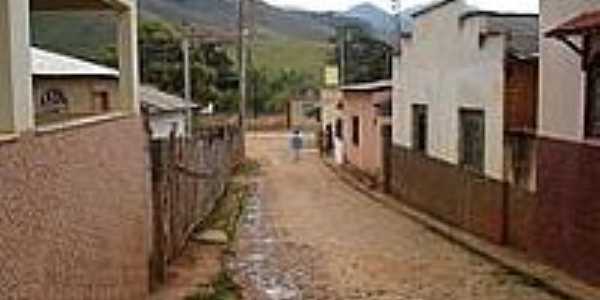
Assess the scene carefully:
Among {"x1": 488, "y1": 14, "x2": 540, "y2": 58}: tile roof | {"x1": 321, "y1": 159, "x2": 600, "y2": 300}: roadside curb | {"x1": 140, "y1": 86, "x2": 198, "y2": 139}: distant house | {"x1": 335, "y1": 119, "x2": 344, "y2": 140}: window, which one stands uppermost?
{"x1": 488, "y1": 14, "x2": 540, "y2": 58}: tile roof

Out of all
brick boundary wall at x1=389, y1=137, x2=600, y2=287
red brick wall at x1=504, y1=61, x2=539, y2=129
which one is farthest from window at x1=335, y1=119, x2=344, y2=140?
red brick wall at x1=504, y1=61, x2=539, y2=129

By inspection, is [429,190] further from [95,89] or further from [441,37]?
[95,89]

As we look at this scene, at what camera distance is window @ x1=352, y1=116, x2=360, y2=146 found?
134 feet

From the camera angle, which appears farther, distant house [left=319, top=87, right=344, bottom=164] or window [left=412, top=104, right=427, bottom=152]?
distant house [left=319, top=87, right=344, bottom=164]

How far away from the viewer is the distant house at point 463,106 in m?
19.5

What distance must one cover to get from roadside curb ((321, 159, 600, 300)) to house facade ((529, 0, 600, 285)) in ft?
0.73

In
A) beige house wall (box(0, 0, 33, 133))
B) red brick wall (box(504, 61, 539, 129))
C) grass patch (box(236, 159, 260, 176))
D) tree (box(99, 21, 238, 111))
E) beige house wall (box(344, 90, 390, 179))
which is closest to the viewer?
beige house wall (box(0, 0, 33, 133))

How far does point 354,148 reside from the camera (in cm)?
4209

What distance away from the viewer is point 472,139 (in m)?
22.2

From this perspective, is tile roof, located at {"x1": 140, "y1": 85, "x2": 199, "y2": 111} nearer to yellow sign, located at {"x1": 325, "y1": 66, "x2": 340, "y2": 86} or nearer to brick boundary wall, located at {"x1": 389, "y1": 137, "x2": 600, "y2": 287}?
brick boundary wall, located at {"x1": 389, "y1": 137, "x2": 600, "y2": 287}

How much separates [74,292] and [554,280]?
924 centimetres

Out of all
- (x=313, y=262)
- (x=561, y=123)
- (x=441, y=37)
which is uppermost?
(x=441, y=37)

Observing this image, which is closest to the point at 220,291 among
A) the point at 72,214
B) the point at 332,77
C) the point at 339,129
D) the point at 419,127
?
the point at 72,214

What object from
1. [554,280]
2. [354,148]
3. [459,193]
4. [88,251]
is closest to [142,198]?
[88,251]
